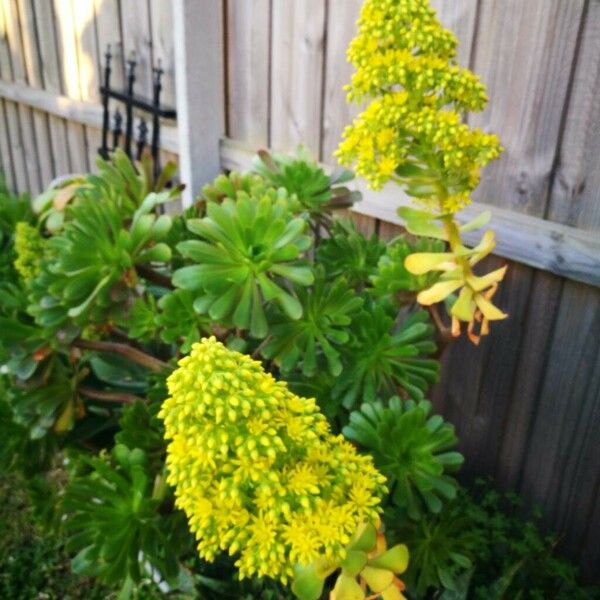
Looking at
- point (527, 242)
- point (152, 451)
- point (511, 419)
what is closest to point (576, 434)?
point (511, 419)

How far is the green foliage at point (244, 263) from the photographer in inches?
52.6

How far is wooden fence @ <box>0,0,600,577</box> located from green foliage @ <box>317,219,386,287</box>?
0.34 meters

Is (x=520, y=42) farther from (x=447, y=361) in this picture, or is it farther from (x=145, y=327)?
(x=145, y=327)

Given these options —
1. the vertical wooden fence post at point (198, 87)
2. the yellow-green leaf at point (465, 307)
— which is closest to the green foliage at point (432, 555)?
the yellow-green leaf at point (465, 307)

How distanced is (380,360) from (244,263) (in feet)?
1.24

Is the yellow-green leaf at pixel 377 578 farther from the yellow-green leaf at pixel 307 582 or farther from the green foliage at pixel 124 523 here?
the green foliage at pixel 124 523

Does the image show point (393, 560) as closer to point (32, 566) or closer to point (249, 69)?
point (32, 566)

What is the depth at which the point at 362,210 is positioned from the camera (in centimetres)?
219

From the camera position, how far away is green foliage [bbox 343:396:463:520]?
135 cm

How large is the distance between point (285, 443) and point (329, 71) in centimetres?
164

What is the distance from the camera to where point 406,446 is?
1384 mm

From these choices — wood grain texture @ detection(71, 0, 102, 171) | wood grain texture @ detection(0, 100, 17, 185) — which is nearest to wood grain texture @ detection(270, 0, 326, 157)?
wood grain texture @ detection(71, 0, 102, 171)

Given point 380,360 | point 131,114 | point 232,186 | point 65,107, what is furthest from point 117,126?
point 380,360

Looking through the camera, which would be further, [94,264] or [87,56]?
[87,56]
